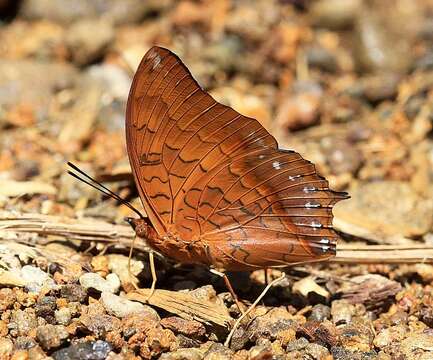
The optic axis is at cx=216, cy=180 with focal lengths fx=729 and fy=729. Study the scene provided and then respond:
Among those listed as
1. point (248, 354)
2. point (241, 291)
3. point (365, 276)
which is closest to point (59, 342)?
point (248, 354)

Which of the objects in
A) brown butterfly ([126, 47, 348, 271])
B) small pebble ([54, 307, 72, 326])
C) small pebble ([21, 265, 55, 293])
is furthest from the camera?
small pebble ([21, 265, 55, 293])

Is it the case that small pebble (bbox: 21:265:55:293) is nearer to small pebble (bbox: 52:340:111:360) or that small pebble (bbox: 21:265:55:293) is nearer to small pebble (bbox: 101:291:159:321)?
small pebble (bbox: 101:291:159:321)

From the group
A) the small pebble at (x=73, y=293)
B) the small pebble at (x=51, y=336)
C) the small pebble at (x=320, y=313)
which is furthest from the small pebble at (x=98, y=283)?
the small pebble at (x=320, y=313)

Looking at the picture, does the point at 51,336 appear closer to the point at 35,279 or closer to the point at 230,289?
the point at 35,279

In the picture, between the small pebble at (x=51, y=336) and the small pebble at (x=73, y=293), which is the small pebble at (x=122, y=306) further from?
the small pebble at (x=51, y=336)

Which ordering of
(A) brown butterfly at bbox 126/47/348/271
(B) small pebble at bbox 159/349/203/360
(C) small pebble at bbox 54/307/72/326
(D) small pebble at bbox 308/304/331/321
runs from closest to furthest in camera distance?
1. (B) small pebble at bbox 159/349/203/360
2. (C) small pebble at bbox 54/307/72/326
3. (A) brown butterfly at bbox 126/47/348/271
4. (D) small pebble at bbox 308/304/331/321

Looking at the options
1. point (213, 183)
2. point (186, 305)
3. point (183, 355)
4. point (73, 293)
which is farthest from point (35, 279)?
point (213, 183)

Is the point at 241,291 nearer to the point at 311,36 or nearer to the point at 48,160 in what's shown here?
the point at 48,160

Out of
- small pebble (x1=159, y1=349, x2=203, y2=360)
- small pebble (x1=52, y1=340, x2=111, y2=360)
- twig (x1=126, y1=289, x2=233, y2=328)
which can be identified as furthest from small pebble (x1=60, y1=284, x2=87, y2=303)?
small pebble (x1=159, y1=349, x2=203, y2=360)

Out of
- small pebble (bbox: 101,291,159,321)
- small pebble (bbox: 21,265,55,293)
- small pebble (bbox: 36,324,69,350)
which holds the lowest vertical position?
small pebble (bbox: 36,324,69,350)
